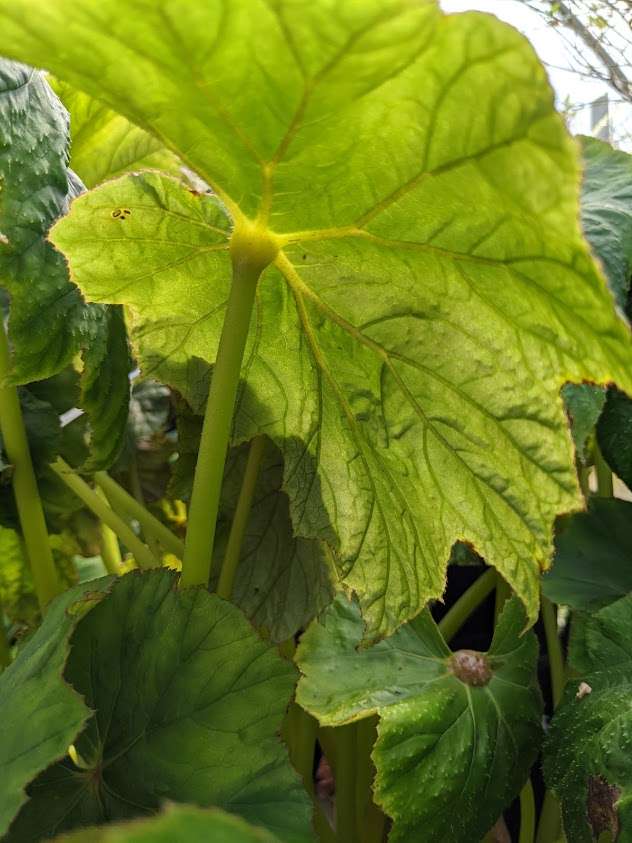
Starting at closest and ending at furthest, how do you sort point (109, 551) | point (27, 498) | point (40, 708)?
point (40, 708)
point (27, 498)
point (109, 551)

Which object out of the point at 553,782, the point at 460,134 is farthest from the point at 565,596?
the point at 460,134

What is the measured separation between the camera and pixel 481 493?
0.50 metres

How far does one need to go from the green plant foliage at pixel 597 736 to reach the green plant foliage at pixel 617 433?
0.45ft

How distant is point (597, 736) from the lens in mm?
524

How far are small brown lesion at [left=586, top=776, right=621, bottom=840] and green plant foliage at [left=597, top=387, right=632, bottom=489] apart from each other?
0.27m

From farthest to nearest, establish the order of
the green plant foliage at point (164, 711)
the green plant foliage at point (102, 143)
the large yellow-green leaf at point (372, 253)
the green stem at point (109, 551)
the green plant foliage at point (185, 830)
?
the green stem at point (109, 551) → the green plant foliage at point (102, 143) → the green plant foliage at point (164, 711) → the large yellow-green leaf at point (372, 253) → the green plant foliage at point (185, 830)

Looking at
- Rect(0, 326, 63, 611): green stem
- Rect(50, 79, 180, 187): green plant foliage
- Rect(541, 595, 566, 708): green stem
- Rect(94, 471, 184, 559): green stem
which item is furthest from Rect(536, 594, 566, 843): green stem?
Rect(50, 79, 180, 187): green plant foliage

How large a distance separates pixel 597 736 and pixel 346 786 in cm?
28

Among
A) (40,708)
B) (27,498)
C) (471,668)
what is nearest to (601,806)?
(471,668)

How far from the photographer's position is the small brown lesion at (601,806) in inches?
20.1

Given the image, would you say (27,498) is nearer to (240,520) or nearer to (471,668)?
(240,520)

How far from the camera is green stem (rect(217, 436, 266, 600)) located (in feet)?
2.05

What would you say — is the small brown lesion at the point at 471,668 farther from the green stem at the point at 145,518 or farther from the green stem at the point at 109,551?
the green stem at the point at 109,551

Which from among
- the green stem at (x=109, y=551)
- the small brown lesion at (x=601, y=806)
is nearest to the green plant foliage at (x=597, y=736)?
the small brown lesion at (x=601, y=806)
